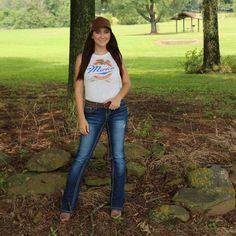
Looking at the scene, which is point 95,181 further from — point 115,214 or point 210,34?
point 210,34

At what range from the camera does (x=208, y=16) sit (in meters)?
17.8

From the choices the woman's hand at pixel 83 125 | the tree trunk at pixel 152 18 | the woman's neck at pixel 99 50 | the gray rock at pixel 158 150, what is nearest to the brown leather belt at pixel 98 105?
the woman's hand at pixel 83 125

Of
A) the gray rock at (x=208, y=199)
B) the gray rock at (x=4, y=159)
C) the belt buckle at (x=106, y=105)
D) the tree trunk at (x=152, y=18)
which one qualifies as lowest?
the gray rock at (x=208, y=199)

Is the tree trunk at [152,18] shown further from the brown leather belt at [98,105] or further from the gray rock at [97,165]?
the brown leather belt at [98,105]

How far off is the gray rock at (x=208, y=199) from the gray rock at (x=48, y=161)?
53.7 inches

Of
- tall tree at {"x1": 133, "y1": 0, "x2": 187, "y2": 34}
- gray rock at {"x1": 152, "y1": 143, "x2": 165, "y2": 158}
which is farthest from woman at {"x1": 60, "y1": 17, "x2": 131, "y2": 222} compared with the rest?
tall tree at {"x1": 133, "y1": 0, "x2": 187, "y2": 34}

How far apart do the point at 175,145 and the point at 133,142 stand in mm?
552

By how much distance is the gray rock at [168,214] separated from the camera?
16.5 feet

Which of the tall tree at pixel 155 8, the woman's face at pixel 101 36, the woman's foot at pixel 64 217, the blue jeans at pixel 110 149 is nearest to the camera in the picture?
the woman's face at pixel 101 36

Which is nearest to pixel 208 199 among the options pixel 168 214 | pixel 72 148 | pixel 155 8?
pixel 168 214

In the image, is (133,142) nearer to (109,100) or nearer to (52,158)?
(52,158)

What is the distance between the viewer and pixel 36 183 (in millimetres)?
5434

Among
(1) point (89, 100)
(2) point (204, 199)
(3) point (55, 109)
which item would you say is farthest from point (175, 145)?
(3) point (55, 109)

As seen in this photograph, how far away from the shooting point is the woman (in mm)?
4559
